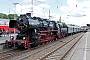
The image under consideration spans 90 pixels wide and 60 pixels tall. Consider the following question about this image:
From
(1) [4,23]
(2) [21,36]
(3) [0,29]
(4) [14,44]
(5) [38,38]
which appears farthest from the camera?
(1) [4,23]

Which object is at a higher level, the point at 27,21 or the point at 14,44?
the point at 27,21

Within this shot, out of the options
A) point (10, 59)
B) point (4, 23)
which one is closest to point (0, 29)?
point (4, 23)

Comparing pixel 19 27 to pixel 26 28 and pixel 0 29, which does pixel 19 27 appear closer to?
pixel 26 28

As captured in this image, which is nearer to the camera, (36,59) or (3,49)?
(36,59)

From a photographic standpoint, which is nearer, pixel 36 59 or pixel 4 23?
pixel 36 59

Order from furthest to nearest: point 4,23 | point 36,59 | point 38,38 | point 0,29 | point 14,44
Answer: point 4,23
point 0,29
point 38,38
point 14,44
point 36,59

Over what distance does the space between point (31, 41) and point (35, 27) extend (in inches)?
65.2

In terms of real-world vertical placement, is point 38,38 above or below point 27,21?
below

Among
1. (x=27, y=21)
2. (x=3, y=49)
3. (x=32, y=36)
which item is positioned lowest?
(x=3, y=49)

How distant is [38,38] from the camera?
62.5 feet

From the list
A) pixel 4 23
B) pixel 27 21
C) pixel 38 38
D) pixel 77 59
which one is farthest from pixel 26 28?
pixel 4 23

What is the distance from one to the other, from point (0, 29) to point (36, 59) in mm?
25726

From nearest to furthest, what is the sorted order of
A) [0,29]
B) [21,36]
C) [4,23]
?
[21,36], [0,29], [4,23]

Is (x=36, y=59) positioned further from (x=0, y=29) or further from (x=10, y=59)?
(x=0, y=29)
